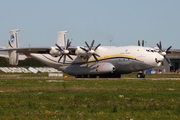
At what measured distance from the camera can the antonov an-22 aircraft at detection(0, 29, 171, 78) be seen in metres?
60.0

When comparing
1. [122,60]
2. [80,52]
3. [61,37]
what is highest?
[61,37]

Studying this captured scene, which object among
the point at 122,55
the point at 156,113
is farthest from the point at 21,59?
the point at 156,113

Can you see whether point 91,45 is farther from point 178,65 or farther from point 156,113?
point 178,65

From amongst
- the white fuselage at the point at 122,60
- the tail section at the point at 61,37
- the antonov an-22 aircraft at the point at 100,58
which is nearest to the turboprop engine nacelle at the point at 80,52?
the antonov an-22 aircraft at the point at 100,58

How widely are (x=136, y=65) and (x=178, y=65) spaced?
93.6 metres

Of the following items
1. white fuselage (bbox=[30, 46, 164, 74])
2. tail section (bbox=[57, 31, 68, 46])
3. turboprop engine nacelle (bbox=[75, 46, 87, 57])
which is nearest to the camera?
white fuselage (bbox=[30, 46, 164, 74])

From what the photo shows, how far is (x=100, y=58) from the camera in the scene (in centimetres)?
6406

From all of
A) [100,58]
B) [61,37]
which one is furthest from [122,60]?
[61,37]

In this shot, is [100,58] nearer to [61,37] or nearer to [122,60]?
[122,60]

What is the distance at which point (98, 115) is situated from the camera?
15.5 meters

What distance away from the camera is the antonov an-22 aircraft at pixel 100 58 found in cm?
6003

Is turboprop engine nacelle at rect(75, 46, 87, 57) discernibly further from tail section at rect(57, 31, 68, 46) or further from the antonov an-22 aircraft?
tail section at rect(57, 31, 68, 46)

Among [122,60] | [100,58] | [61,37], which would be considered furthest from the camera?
[61,37]

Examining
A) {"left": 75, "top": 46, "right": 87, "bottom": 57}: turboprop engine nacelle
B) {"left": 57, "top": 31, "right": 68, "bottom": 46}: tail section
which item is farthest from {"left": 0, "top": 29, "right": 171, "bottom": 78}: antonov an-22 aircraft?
{"left": 57, "top": 31, "right": 68, "bottom": 46}: tail section
